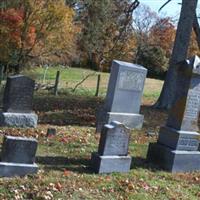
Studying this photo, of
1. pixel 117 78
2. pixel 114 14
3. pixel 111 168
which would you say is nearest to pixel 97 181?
pixel 111 168

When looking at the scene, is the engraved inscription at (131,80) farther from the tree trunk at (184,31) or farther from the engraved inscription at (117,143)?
the engraved inscription at (117,143)

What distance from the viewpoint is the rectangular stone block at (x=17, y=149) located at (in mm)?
8477

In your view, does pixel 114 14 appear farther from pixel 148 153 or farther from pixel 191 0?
pixel 148 153

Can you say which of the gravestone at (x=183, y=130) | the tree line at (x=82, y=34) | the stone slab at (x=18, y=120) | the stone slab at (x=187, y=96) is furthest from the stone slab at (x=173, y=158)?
the tree line at (x=82, y=34)

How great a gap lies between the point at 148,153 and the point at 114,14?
3309cm

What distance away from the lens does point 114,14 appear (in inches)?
1697

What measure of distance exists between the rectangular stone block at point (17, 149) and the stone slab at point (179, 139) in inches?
133

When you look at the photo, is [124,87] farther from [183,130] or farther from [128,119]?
[183,130]

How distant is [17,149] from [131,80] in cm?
675

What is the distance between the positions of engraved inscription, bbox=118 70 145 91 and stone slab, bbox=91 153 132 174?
5043 mm

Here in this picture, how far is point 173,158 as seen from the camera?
1051 centimetres

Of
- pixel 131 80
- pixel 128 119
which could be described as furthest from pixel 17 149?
pixel 131 80

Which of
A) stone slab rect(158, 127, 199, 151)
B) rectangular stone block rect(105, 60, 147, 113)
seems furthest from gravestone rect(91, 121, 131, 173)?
rectangular stone block rect(105, 60, 147, 113)

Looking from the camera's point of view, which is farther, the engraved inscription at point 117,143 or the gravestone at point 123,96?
the gravestone at point 123,96
